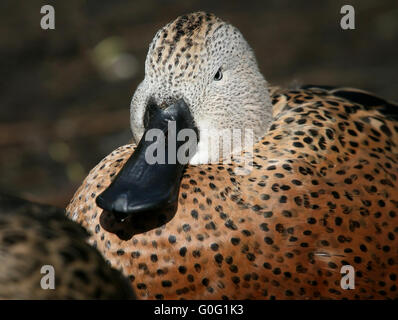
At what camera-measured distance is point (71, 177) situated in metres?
4.69

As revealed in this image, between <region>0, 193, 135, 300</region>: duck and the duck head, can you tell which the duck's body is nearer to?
the duck head

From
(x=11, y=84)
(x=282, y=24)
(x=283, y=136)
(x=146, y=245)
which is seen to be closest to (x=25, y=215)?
(x=146, y=245)

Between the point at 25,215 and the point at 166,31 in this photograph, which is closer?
the point at 25,215

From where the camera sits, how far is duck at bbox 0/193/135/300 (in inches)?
76.4

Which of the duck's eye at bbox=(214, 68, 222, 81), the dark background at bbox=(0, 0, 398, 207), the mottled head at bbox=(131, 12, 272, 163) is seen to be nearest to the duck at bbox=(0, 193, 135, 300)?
the mottled head at bbox=(131, 12, 272, 163)

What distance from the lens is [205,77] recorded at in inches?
101

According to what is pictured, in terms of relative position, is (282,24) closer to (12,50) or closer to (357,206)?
(12,50)

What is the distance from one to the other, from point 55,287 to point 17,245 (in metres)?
0.16

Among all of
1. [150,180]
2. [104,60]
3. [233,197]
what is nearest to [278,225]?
[233,197]

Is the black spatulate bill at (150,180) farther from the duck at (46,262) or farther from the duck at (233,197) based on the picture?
the duck at (46,262)

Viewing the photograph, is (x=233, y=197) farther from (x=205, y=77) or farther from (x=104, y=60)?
(x=104, y=60)

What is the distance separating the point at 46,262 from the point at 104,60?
3.82 meters

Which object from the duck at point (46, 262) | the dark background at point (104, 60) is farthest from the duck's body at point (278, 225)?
the dark background at point (104, 60)

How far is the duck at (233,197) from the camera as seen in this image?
2.35 metres
